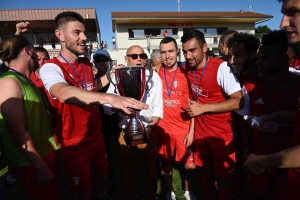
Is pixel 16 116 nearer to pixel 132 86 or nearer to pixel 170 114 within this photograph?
pixel 132 86

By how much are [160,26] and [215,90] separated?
22.6m

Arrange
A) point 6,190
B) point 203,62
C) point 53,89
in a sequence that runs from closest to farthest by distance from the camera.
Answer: point 53,89, point 203,62, point 6,190

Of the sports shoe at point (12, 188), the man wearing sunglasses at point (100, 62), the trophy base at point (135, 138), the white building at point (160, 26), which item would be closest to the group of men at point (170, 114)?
the trophy base at point (135, 138)

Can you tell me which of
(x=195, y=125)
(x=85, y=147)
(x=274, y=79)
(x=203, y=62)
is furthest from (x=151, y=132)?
(x=274, y=79)

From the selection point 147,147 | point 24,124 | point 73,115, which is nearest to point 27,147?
point 24,124

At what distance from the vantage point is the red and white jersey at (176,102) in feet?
9.78

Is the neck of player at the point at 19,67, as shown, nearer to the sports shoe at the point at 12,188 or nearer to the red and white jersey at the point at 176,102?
the red and white jersey at the point at 176,102

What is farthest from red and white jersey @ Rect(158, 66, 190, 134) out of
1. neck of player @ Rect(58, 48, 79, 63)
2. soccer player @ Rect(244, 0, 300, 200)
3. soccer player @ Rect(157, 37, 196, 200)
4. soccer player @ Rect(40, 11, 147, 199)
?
soccer player @ Rect(244, 0, 300, 200)

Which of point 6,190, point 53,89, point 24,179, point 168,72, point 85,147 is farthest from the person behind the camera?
point 6,190

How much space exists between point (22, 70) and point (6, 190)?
116 inches

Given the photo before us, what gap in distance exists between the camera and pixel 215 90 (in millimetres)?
2523

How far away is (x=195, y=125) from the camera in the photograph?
9.37 ft

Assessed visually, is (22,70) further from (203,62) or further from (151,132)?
(203,62)

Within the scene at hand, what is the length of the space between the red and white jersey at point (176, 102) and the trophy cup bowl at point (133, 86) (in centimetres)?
106
